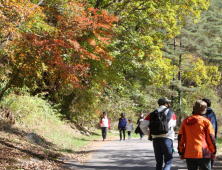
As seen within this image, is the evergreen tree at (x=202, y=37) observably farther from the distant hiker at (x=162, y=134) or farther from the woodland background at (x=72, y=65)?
the distant hiker at (x=162, y=134)

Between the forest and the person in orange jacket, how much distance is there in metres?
5.35

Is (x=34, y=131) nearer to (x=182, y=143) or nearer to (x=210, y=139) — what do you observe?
(x=182, y=143)

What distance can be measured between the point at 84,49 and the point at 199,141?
8.19 metres

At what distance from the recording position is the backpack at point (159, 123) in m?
5.85

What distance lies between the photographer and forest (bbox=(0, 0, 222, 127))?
32.2 feet

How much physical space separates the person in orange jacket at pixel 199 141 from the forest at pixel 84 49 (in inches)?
211

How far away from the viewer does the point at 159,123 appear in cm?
590

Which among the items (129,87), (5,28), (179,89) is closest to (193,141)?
(5,28)

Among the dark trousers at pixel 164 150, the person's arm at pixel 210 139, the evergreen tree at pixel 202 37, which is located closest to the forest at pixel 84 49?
the evergreen tree at pixel 202 37

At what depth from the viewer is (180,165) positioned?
337 inches

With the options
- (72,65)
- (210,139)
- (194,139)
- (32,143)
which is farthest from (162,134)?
(72,65)

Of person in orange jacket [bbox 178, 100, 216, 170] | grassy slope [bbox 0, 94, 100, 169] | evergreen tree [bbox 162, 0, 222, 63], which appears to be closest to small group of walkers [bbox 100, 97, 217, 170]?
person in orange jacket [bbox 178, 100, 216, 170]

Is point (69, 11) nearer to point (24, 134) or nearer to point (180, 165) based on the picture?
point (24, 134)

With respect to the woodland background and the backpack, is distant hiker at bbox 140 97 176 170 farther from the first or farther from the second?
the woodland background
